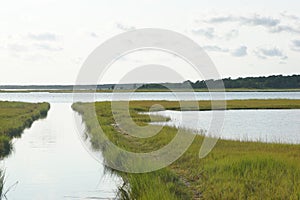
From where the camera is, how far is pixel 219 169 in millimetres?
12102

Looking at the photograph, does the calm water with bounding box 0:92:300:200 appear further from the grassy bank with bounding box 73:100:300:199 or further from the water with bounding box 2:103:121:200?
the grassy bank with bounding box 73:100:300:199

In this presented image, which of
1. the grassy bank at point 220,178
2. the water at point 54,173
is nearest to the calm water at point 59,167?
the water at point 54,173

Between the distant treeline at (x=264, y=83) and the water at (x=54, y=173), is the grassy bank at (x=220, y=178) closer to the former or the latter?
the water at (x=54, y=173)

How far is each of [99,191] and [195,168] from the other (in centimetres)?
263

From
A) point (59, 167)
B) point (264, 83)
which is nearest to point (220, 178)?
point (59, 167)

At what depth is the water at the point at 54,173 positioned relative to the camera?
12.8 meters

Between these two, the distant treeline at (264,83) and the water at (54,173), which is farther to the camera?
the distant treeline at (264,83)

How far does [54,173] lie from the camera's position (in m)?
15.7

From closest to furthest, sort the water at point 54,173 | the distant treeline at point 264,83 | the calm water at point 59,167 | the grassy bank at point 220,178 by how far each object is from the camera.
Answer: the grassy bank at point 220,178 < the water at point 54,173 < the calm water at point 59,167 < the distant treeline at point 264,83

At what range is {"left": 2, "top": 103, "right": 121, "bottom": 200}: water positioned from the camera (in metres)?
12.8

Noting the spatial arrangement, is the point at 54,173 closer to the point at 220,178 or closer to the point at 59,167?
Answer: the point at 59,167

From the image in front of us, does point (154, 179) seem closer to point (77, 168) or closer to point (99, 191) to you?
point (99, 191)

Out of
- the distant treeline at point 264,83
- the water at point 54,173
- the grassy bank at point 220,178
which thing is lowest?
the water at point 54,173

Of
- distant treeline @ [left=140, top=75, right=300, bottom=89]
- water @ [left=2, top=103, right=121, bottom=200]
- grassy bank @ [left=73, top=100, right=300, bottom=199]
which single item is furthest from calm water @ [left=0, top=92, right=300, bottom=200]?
distant treeline @ [left=140, top=75, right=300, bottom=89]
